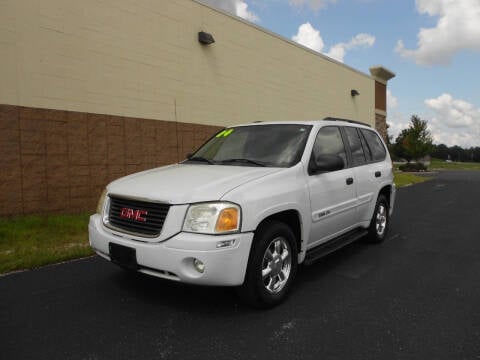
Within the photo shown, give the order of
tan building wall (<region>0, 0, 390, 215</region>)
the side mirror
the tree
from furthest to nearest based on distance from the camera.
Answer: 1. the tree
2. tan building wall (<region>0, 0, 390, 215</region>)
3. the side mirror

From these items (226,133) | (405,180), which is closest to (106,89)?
(226,133)

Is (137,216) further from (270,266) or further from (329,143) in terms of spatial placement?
(329,143)

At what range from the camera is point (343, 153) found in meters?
5.13

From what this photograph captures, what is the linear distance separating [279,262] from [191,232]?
101 centimetres

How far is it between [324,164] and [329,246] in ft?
3.64

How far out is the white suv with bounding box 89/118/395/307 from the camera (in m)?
3.28

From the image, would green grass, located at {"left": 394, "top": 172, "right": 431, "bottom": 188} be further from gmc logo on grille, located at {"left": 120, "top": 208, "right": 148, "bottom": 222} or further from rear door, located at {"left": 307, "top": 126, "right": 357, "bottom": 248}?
gmc logo on grille, located at {"left": 120, "top": 208, "right": 148, "bottom": 222}

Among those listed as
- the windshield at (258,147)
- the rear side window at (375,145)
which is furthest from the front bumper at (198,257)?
the rear side window at (375,145)

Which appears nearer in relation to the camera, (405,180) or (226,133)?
(226,133)

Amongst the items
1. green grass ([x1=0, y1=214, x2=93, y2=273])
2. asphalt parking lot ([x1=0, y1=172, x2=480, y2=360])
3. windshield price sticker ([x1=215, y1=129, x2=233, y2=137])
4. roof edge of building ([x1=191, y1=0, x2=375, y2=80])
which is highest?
roof edge of building ([x1=191, y1=0, x2=375, y2=80])

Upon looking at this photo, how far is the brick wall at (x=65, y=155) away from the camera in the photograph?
741 cm

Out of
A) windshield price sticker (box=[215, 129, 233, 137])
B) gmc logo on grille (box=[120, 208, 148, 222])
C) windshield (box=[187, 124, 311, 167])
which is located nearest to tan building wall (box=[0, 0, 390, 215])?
windshield (box=[187, 124, 311, 167])

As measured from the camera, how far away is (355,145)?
5512 millimetres

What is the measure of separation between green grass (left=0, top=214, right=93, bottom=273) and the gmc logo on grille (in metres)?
2.24
